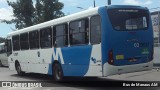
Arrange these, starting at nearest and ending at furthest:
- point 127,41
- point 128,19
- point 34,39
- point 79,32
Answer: point 127,41 → point 128,19 → point 79,32 → point 34,39

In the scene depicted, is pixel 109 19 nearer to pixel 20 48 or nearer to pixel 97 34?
pixel 97 34

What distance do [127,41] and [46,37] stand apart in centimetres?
555

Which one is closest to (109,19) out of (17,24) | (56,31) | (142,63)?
(142,63)

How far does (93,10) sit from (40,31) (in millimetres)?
5487

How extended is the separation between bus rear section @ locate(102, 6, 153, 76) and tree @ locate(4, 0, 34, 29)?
152 ft

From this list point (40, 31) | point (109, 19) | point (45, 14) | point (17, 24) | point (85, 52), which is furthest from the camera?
point (17, 24)

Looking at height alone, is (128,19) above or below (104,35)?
above

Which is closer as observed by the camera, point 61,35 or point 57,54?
point 61,35

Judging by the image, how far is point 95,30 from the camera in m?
13.2

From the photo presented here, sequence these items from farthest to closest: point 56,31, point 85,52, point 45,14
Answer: point 45,14 → point 56,31 → point 85,52

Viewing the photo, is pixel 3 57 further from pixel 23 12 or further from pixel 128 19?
pixel 23 12

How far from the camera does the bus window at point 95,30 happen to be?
42.8ft

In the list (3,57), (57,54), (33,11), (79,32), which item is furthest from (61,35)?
(33,11)

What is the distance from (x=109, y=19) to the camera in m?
12.9
